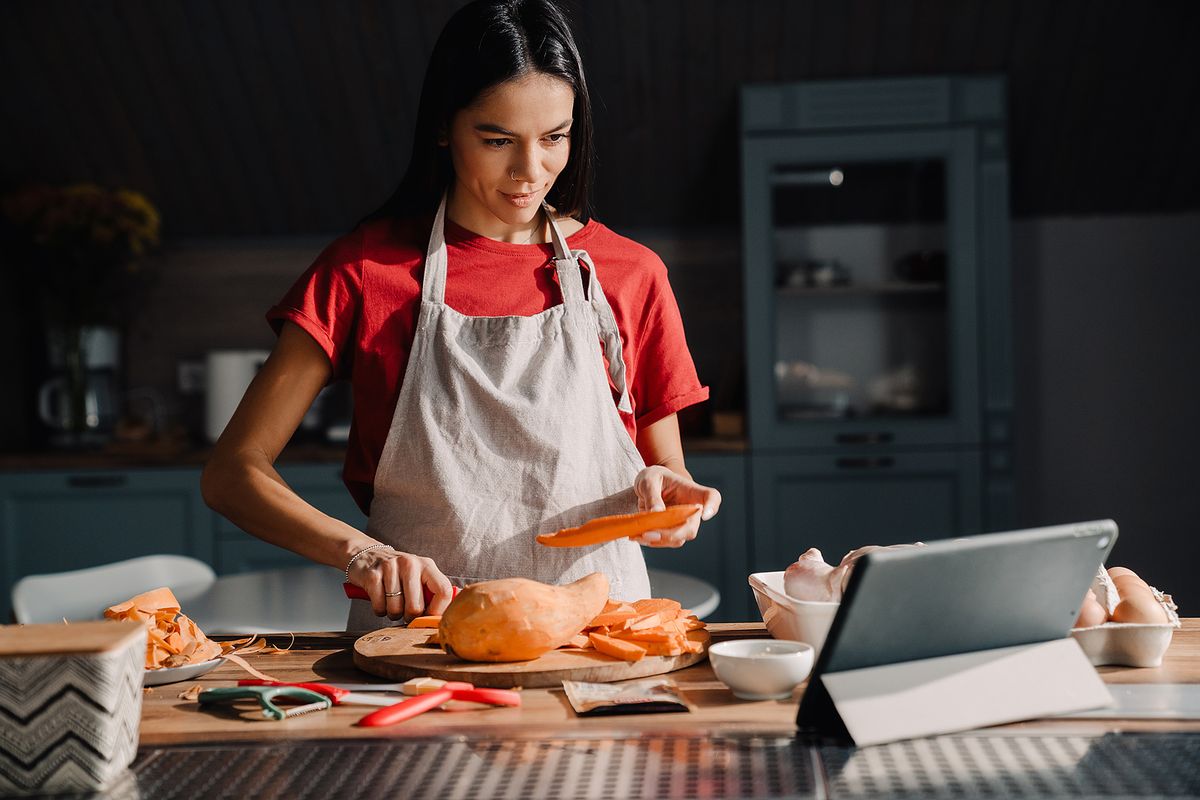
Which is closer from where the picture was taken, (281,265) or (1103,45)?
(1103,45)

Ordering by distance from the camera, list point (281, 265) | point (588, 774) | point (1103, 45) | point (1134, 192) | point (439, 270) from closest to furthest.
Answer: point (588, 774)
point (439, 270)
point (1103, 45)
point (1134, 192)
point (281, 265)

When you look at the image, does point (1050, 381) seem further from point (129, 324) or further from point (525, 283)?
point (129, 324)

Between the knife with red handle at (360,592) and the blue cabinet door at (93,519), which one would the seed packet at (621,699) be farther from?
the blue cabinet door at (93,519)

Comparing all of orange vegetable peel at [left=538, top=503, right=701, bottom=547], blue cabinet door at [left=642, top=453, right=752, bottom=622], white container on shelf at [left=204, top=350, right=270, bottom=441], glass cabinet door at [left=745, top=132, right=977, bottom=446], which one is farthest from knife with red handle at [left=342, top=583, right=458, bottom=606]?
white container on shelf at [left=204, top=350, right=270, bottom=441]

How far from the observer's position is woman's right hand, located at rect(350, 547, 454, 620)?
121 cm

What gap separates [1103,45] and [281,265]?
2.82 m

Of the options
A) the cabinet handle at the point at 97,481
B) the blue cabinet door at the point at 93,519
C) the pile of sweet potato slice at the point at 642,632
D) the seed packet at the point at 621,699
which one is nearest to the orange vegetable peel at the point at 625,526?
the pile of sweet potato slice at the point at 642,632

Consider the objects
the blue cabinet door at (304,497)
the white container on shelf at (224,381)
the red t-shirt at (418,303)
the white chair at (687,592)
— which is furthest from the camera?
the white container on shelf at (224,381)

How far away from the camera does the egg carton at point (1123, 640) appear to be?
1065mm

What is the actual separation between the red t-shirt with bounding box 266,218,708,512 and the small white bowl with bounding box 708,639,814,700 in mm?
632

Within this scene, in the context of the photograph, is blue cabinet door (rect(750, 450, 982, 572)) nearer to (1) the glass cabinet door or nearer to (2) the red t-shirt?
Result: (1) the glass cabinet door

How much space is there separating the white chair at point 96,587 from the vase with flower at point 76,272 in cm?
172

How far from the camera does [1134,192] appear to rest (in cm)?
392

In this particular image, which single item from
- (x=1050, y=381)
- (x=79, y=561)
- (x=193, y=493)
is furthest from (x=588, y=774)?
(x=1050, y=381)
